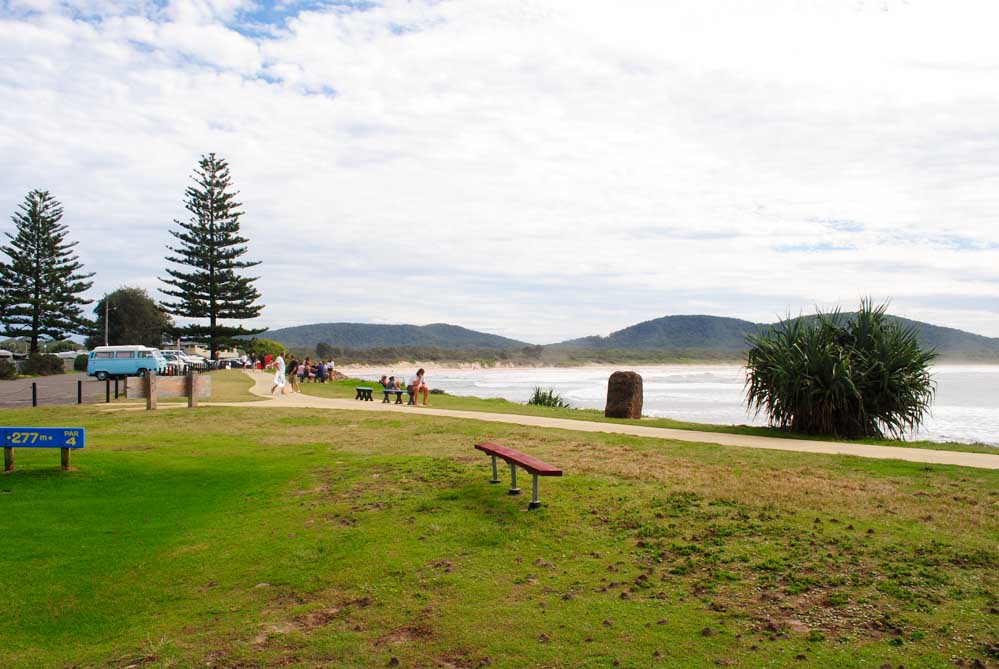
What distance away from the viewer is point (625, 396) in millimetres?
15781

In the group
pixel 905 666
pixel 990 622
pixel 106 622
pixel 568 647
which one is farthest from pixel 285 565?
pixel 990 622

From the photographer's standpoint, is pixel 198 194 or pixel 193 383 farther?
pixel 198 194

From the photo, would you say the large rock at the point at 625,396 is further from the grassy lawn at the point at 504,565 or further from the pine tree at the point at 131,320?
the pine tree at the point at 131,320

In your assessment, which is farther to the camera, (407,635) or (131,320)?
(131,320)

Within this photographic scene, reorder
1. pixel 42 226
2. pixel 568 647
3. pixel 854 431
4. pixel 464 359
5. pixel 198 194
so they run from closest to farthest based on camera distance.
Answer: pixel 568 647 < pixel 854 431 < pixel 42 226 < pixel 198 194 < pixel 464 359

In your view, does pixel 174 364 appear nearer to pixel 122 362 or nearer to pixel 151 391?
pixel 122 362

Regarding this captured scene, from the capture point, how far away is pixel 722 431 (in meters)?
13.3

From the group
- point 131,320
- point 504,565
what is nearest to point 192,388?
point 504,565

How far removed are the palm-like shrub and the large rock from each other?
2.95 meters

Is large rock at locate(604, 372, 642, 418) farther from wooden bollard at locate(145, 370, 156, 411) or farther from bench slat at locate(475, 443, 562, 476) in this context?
wooden bollard at locate(145, 370, 156, 411)

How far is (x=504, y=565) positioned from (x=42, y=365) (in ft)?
149

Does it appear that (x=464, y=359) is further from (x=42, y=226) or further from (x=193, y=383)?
(x=193, y=383)

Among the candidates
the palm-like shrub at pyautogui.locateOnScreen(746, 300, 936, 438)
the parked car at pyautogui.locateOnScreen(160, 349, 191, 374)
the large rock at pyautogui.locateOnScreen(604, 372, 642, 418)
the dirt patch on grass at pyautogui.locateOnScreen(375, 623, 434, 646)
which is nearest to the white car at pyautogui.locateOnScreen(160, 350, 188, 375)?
the parked car at pyautogui.locateOnScreen(160, 349, 191, 374)

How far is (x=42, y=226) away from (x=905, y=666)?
54893mm
